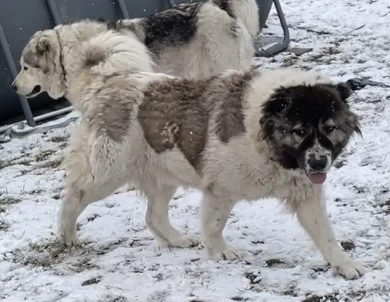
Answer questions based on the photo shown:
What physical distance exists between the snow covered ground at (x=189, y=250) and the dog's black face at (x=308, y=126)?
681 millimetres

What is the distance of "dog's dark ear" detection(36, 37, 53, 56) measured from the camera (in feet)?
23.2

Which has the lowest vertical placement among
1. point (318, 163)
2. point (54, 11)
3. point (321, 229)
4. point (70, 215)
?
point (321, 229)

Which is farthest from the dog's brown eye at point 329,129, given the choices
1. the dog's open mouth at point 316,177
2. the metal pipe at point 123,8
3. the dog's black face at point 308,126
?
the metal pipe at point 123,8

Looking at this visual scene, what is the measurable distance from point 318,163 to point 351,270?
29.6 inches

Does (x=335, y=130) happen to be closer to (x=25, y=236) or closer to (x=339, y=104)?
(x=339, y=104)

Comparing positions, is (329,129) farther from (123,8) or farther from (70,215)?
(123,8)

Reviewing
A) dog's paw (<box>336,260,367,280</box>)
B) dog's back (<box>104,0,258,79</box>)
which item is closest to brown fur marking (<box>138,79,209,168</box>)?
dog's paw (<box>336,260,367,280</box>)

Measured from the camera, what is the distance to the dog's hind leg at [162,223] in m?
4.93

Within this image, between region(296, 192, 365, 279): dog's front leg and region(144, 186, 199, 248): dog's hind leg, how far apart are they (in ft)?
2.97

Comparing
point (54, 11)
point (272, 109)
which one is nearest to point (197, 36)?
point (54, 11)

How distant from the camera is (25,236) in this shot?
5.21 m

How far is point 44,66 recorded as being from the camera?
7137mm

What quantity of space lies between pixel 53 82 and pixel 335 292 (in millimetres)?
4068

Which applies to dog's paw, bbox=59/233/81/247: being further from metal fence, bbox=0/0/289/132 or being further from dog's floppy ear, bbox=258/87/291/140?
metal fence, bbox=0/0/289/132
